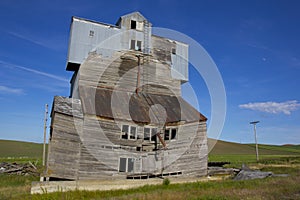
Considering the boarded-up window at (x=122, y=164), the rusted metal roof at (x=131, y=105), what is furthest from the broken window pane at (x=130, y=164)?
the rusted metal roof at (x=131, y=105)

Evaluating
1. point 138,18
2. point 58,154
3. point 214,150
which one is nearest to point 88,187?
point 58,154

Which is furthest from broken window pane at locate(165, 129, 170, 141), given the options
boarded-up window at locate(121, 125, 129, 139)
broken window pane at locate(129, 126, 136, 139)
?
boarded-up window at locate(121, 125, 129, 139)

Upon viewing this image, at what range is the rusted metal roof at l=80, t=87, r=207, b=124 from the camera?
19500 millimetres

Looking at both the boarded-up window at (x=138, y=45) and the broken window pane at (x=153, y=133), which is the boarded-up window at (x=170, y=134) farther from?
the boarded-up window at (x=138, y=45)

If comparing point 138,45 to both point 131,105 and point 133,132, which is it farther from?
point 133,132

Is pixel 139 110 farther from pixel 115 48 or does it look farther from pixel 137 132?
pixel 115 48

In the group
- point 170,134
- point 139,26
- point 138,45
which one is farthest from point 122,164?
point 139,26

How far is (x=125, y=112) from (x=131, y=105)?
5.35ft

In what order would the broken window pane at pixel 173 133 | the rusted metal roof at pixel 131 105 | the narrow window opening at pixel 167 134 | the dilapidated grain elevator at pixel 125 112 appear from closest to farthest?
the dilapidated grain elevator at pixel 125 112
the rusted metal roof at pixel 131 105
the narrow window opening at pixel 167 134
the broken window pane at pixel 173 133

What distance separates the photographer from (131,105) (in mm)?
21766

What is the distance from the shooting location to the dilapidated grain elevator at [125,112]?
17562mm

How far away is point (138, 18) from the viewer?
26203mm

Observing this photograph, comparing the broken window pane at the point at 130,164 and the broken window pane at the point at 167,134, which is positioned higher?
the broken window pane at the point at 167,134

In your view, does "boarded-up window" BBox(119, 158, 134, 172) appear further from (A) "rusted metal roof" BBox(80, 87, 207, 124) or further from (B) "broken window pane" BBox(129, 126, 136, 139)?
(A) "rusted metal roof" BBox(80, 87, 207, 124)
